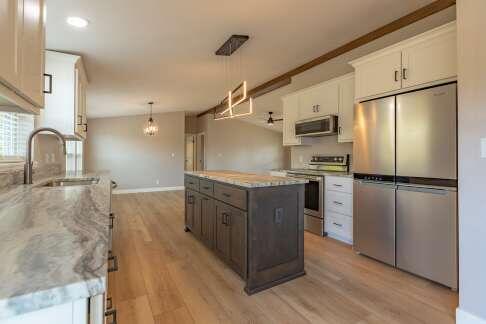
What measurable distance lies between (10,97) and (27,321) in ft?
3.59

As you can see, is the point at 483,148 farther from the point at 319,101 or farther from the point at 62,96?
the point at 62,96

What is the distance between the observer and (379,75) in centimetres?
274

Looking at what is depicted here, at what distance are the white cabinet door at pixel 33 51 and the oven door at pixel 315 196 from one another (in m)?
3.12

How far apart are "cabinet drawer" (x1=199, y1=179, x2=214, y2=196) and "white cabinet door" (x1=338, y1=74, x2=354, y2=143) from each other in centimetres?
196

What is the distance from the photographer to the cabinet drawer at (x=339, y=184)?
3.25 meters

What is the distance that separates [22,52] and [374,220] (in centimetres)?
304

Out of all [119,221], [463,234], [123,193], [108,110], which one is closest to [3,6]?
[463,234]

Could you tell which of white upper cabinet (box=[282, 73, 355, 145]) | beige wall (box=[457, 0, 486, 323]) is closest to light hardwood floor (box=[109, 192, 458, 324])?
beige wall (box=[457, 0, 486, 323])

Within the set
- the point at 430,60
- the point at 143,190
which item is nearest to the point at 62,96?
the point at 430,60

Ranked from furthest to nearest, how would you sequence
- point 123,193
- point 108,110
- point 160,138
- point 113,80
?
point 160,138 → point 123,193 → point 108,110 → point 113,80

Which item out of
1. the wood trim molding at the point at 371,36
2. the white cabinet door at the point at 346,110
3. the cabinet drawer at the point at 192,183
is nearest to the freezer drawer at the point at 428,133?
the white cabinet door at the point at 346,110

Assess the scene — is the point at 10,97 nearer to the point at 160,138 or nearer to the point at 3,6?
the point at 3,6

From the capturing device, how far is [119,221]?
4.64 m

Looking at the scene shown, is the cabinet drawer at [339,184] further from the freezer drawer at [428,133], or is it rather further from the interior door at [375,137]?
the freezer drawer at [428,133]
